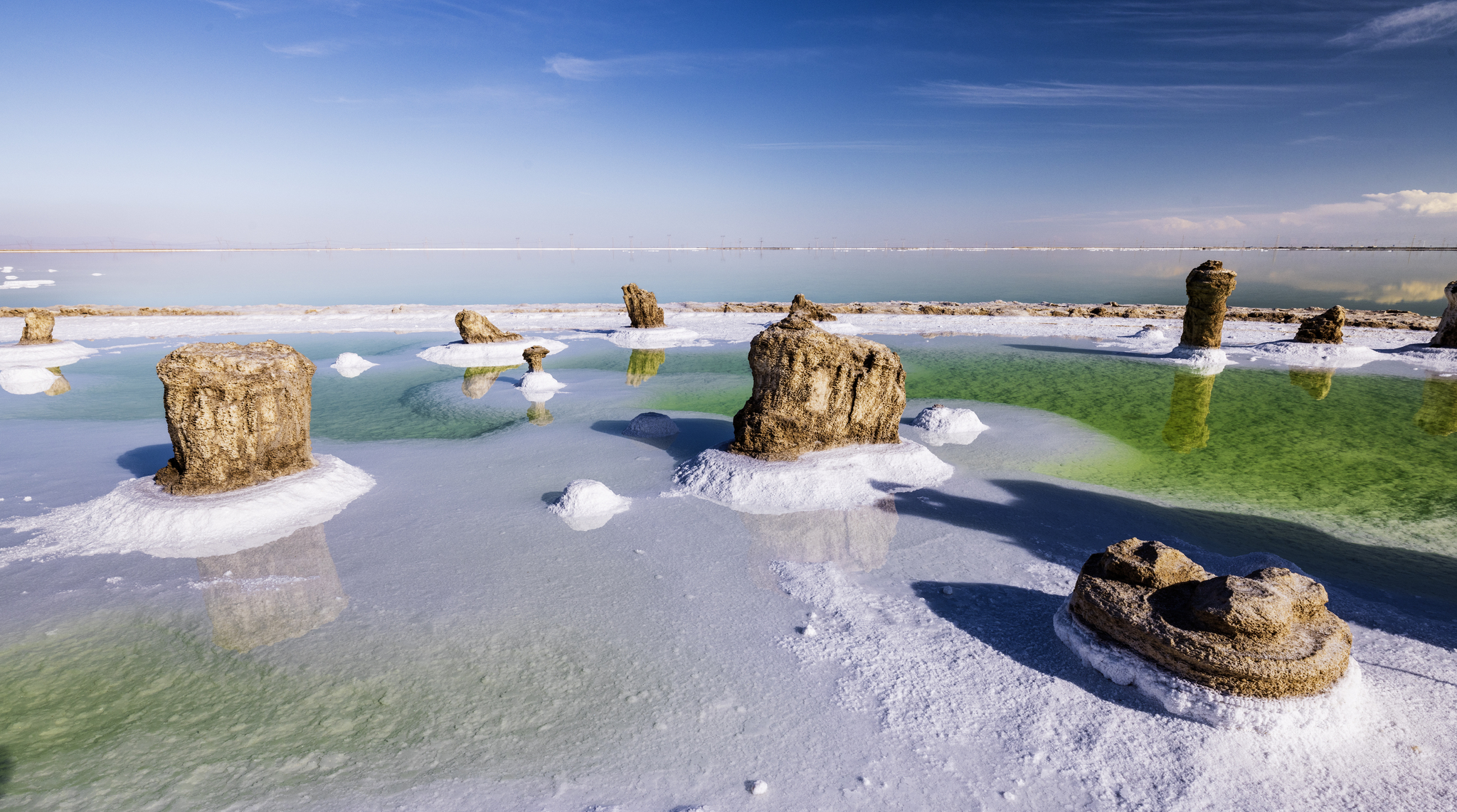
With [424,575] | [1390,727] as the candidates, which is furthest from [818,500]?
[1390,727]

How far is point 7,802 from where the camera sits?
5.58m

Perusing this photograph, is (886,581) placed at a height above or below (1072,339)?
below

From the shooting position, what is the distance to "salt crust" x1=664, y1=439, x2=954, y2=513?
1177 centimetres

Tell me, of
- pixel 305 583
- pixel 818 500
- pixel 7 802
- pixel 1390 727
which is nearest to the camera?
pixel 7 802

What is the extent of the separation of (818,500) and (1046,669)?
504 centimetres

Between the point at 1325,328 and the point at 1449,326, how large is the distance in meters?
4.40

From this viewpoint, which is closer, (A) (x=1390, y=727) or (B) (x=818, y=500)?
(A) (x=1390, y=727)

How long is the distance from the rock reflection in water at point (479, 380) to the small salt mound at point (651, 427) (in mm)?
6545

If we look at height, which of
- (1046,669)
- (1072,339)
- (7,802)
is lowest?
(7,802)

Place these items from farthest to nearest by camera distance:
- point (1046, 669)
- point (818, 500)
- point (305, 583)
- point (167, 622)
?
point (818, 500) < point (305, 583) < point (167, 622) < point (1046, 669)

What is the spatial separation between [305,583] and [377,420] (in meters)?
9.61

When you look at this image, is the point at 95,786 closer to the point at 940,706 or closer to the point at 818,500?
the point at 940,706

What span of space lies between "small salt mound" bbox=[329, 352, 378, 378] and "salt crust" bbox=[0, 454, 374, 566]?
13.6 m

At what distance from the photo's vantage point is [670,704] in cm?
675
